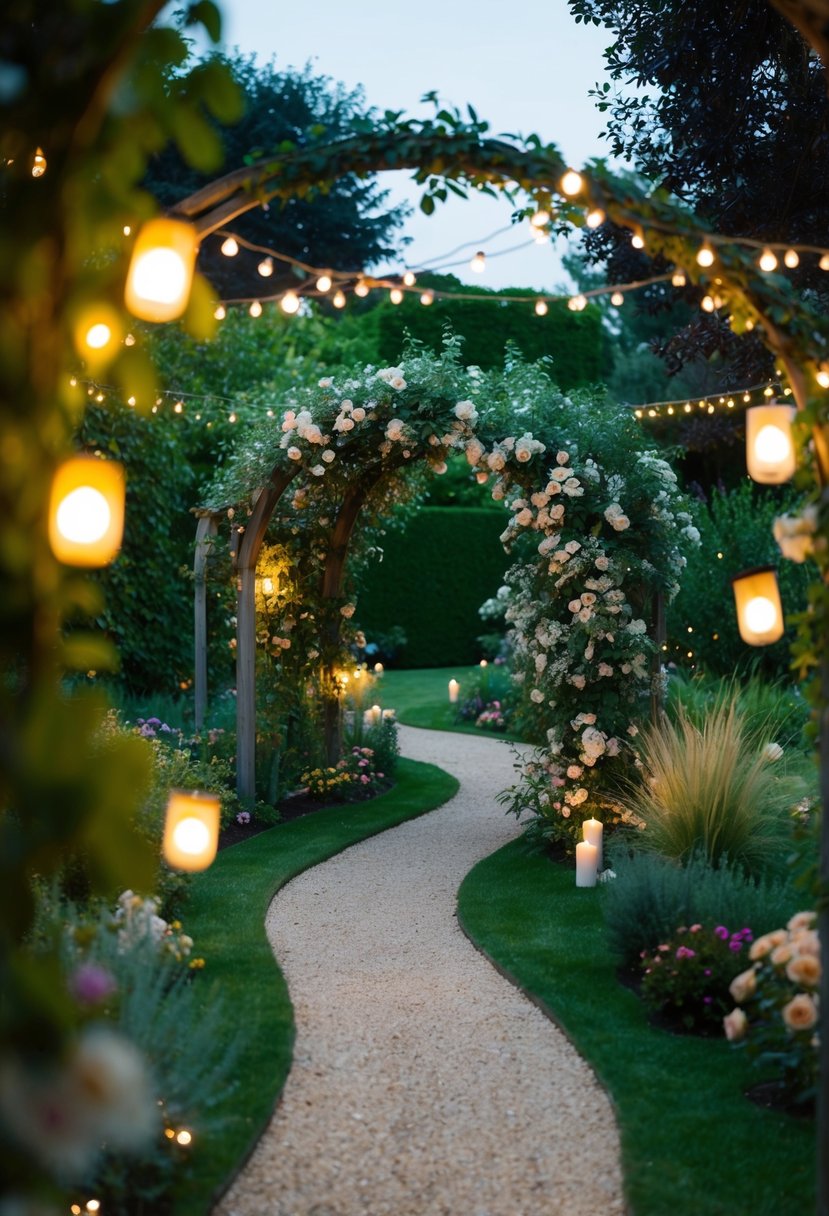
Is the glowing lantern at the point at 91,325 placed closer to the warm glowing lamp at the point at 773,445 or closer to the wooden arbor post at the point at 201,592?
the warm glowing lamp at the point at 773,445

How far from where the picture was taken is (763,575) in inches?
133

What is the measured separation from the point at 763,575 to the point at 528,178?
1322 mm

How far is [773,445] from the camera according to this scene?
3174 mm

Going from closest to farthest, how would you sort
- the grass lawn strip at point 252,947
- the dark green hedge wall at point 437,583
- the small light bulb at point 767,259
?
1. the grass lawn strip at point 252,947
2. the small light bulb at point 767,259
3. the dark green hedge wall at point 437,583

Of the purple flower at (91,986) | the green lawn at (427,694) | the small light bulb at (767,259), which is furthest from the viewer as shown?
the green lawn at (427,694)

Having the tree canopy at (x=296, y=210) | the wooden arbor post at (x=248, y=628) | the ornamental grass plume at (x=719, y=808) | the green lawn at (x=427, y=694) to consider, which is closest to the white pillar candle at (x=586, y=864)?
the ornamental grass plume at (x=719, y=808)

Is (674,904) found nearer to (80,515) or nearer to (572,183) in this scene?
(572,183)

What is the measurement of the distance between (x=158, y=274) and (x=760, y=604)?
1.94m

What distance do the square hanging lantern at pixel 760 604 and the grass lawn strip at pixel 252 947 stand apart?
184 centimetres

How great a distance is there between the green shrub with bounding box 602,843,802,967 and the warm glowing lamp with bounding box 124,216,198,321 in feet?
11.0

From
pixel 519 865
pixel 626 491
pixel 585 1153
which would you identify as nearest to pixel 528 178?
pixel 585 1153

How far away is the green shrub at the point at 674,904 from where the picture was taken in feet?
15.1

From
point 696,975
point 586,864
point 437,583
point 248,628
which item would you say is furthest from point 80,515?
point 437,583

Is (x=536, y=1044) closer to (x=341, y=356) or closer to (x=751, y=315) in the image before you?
(x=751, y=315)
